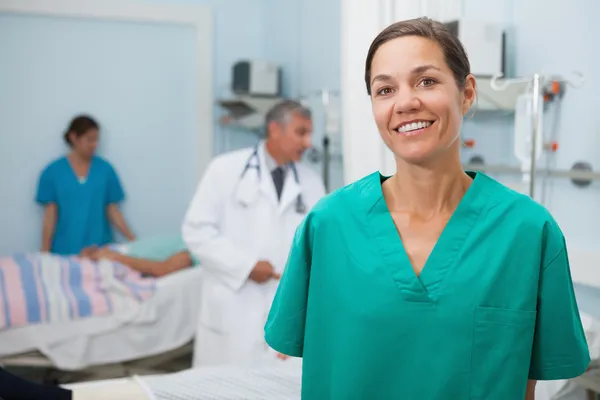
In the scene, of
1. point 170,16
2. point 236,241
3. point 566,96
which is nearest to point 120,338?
point 236,241

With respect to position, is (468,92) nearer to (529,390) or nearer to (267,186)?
(529,390)

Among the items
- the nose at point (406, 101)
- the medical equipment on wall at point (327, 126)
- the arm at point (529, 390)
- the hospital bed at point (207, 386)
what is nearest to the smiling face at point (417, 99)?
the nose at point (406, 101)

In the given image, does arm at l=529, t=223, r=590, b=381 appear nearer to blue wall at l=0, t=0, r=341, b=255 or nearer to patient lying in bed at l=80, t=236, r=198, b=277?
patient lying in bed at l=80, t=236, r=198, b=277

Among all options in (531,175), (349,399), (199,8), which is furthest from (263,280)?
(199,8)

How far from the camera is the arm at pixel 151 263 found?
3.42 m

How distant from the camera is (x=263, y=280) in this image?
2.36m

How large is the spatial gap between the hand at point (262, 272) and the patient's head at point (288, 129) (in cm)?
42

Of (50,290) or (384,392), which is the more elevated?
(384,392)

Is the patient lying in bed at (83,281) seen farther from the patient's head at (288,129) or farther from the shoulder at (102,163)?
the patient's head at (288,129)

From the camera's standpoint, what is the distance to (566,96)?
2092mm

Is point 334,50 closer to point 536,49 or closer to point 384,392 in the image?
point 536,49

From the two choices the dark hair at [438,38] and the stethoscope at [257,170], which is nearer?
the dark hair at [438,38]

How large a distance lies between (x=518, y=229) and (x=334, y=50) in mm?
2765

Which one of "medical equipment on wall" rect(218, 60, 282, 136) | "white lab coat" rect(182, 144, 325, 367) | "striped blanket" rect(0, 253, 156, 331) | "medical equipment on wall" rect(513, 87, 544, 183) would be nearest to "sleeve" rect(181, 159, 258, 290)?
"white lab coat" rect(182, 144, 325, 367)
